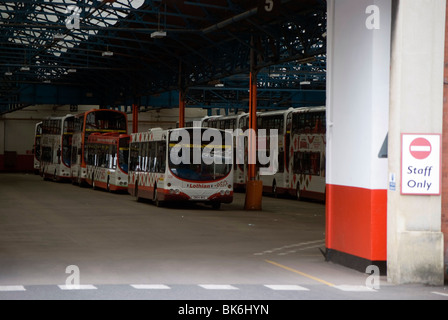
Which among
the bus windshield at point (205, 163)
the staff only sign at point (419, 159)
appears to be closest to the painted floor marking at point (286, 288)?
the staff only sign at point (419, 159)

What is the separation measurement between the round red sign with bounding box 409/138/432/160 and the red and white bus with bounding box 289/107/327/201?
76.4 ft

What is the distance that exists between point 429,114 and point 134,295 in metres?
5.16

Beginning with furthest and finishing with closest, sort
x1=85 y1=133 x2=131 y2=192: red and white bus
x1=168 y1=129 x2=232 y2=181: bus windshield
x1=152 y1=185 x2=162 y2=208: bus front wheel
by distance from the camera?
x1=85 y1=133 x2=131 y2=192: red and white bus
x1=152 y1=185 x2=162 y2=208: bus front wheel
x1=168 y1=129 x2=232 y2=181: bus windshield

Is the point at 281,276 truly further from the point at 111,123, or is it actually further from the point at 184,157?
the point at 111,123

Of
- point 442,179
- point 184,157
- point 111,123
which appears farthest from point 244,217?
→ point 111,123

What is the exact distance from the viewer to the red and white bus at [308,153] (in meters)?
36.9

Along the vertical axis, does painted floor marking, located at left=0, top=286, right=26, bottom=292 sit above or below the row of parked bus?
below

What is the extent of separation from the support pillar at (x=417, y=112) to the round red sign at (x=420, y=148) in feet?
0.52

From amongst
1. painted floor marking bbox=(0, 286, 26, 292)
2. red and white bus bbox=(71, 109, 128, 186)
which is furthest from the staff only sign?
red and white bus bbox=(71, 109, 128, 186)

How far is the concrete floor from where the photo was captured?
42.5 ft

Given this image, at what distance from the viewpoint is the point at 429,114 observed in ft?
41.5

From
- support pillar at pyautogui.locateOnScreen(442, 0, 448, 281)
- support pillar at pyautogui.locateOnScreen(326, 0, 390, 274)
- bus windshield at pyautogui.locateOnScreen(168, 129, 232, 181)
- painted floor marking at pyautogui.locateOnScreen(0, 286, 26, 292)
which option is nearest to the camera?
painted floor marking at pyautogui.locateOnScreen(0, 286, 26, 292)

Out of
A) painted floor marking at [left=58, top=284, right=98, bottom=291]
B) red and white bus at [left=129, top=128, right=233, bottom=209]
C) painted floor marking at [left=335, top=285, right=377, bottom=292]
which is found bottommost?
painted floor marking at [left=335, top=285, right=377, bottom=292]

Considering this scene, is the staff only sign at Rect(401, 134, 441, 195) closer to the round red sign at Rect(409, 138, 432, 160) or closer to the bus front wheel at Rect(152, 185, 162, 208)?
the round red sign at Rect(409, 138, 432, 160)
